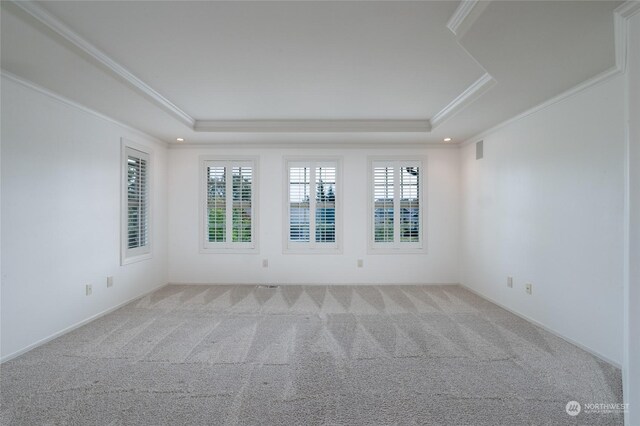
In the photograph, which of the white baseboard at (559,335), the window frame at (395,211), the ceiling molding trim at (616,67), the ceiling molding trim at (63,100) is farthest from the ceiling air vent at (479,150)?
the ceiling molding trim at (63,100)

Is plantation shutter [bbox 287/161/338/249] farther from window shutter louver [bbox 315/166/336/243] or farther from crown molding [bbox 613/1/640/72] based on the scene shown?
crown molding [bbox 613/1/640/72]

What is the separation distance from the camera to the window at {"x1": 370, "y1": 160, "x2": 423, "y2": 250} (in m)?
5.24

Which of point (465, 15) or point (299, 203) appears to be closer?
point (465, 15)

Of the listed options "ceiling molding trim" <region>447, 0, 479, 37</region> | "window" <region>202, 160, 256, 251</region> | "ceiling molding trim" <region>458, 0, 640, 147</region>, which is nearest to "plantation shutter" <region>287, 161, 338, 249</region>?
"window" <region>202, 160, 256, 251</region>

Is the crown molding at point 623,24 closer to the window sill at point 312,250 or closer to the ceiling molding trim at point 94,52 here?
the ceiling molding trim at point 94,52

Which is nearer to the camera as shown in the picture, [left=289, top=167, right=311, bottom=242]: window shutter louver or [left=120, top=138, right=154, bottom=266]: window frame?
[left=120, top=138, right=154, bottom=266]: window frame

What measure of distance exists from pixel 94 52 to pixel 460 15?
2857 mm

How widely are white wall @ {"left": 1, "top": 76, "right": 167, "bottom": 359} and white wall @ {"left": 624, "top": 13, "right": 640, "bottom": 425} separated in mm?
4595

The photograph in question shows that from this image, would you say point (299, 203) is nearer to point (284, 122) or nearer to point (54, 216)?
point (284, 122)

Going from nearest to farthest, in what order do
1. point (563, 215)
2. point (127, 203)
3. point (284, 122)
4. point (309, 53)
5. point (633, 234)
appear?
point (633, 234) < point (309, 53) < point (563, 215) < point (127, 203) < point (284, 122)

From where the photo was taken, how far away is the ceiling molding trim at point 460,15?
1.83 m

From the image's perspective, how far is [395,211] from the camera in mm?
5254

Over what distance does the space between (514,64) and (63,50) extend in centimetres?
363

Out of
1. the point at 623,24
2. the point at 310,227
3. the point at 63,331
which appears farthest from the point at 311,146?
the point at 63,331
